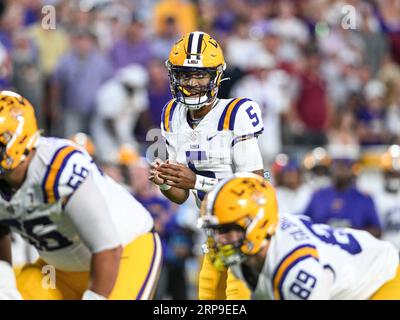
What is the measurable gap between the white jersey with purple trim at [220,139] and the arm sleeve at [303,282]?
1389 mm

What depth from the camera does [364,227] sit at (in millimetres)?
10977

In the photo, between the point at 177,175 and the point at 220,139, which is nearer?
the point at 177,175

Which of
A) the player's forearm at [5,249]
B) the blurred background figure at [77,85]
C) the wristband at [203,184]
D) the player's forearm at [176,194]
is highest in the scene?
the wristband at [203,184]

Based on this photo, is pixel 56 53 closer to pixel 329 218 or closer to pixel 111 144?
pixel 111 144

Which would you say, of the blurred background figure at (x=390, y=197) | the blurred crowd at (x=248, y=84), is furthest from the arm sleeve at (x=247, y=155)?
the blurred background figure at (x=390, y=197)

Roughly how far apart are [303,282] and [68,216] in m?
1.43

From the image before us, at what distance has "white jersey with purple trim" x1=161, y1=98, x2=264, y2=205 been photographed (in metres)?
6.63

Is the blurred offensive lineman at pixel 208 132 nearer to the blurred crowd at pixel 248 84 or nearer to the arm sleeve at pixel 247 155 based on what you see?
the arm sleeve at pixel 247 155

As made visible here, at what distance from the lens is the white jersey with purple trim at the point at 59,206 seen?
5.89 metres

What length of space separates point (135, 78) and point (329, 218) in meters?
2.72

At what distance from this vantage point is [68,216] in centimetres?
601

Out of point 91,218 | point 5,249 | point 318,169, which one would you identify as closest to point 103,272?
point 91,218

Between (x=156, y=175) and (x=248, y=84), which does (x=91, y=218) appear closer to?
(x=156, y=175)
